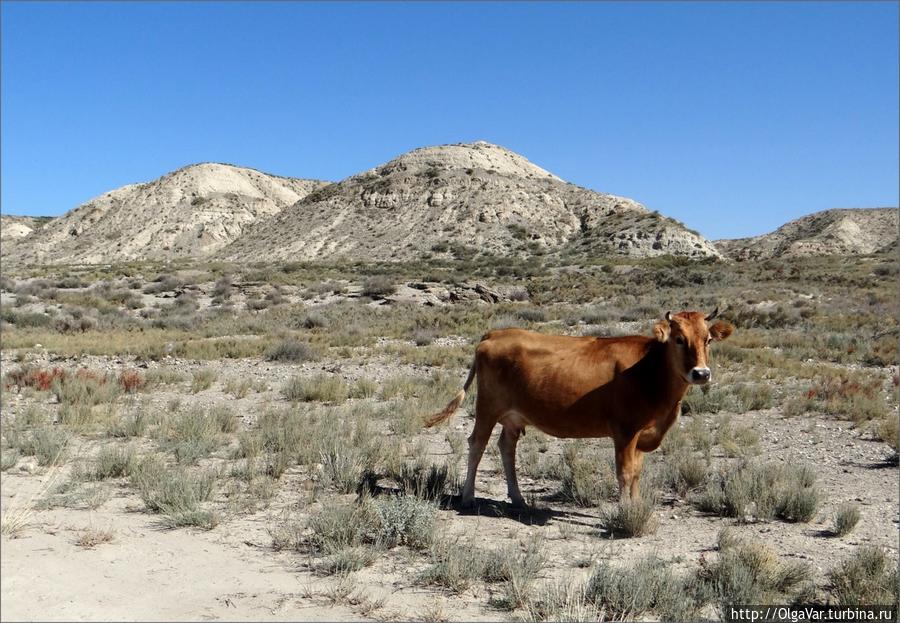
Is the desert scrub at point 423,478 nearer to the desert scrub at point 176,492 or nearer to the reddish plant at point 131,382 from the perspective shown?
the desert scrub at point 176,492

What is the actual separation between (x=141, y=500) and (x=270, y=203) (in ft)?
345

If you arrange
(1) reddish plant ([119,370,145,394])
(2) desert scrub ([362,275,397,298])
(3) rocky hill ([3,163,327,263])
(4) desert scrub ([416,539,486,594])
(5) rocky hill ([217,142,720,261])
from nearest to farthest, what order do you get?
1. (4) desert scrub ([416,539,486,594])
2. (1) reddish plant ([119,370,145,394])
3. (2) desert scrub ([362,275,397,298])
4. (5) rocky hill ([217,142,720,261])
5. (3) rocky hill ([3,163,327,263])

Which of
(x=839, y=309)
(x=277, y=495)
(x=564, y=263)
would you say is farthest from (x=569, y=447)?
(x=564, y=263)

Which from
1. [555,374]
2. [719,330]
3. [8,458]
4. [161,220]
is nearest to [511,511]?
[555,374]

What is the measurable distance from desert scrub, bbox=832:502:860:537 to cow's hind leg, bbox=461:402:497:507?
11.1 feet

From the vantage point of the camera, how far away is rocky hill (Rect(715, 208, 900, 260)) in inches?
3585

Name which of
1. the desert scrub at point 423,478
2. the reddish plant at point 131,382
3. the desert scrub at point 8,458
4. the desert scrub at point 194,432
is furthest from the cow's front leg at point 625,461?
the reddish plant at point 131,382

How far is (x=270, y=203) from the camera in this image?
106875 mm

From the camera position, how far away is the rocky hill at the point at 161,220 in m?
89.6

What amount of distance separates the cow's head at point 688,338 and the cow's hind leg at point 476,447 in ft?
6.50

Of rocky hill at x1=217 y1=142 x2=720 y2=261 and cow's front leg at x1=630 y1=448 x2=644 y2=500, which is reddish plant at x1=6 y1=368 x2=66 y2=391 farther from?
rocky hill at x1=217 y1=142 x2=720 y2=261

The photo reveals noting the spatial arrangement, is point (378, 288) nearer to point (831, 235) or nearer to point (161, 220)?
point (161, 220)

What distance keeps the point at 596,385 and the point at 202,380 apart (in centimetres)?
958

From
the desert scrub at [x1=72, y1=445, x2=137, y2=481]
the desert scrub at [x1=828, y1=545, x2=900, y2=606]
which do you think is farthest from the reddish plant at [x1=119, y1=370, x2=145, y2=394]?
the desert scrub at [x1=828, y1=545, x2=900, y2=606]
